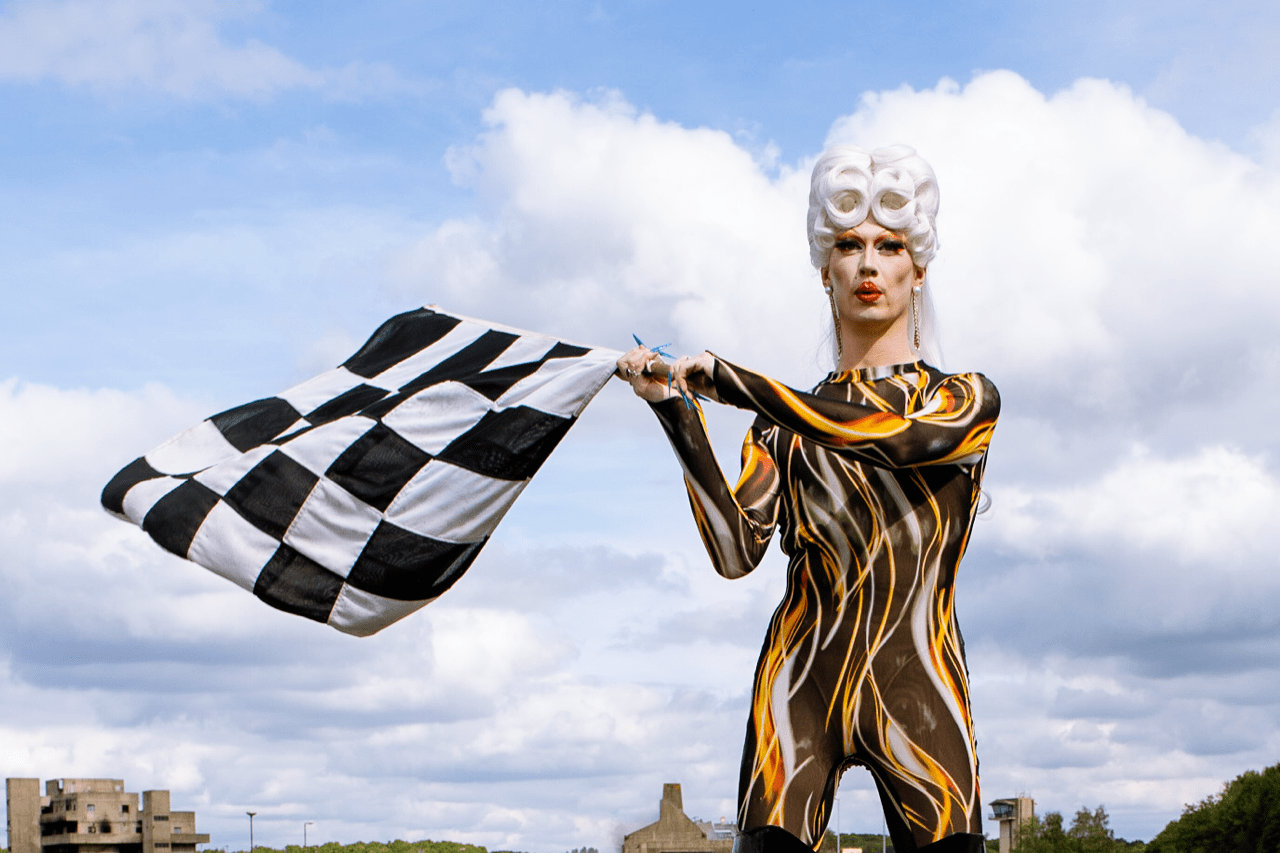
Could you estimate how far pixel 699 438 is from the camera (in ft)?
16.6

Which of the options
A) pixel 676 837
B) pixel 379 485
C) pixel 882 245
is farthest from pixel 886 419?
pixel 676 837

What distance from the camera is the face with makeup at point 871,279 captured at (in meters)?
5.14

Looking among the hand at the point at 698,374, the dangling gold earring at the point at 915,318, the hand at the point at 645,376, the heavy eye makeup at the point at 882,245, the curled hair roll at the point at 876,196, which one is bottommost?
the hand at the point at 698,374

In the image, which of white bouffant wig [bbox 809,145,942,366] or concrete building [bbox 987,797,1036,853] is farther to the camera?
concrete building [bbox 987,797,1036,853]

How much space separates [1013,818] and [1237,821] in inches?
736

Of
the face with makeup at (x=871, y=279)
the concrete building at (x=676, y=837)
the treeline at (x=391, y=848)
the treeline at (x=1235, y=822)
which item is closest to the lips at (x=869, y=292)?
the face with makeup at (x=871, y=279)

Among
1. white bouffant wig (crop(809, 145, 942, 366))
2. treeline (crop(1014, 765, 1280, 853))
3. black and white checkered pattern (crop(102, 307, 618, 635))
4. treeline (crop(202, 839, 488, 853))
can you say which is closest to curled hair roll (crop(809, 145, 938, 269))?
white bouffant wig (crop(809, 145, 942, 366))

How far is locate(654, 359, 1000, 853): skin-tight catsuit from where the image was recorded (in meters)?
4.68

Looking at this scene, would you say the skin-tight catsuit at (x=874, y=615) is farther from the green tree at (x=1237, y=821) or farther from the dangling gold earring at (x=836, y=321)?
the green tree at (x=1237, y=821)

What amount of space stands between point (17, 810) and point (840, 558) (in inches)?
1712

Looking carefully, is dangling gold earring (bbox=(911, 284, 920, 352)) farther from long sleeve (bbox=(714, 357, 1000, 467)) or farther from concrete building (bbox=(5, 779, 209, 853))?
concrete building (bbox=(5, 779, 209, 853))

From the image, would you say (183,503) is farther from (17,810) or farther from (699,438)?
(17,810)

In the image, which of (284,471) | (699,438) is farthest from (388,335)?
(699,438)

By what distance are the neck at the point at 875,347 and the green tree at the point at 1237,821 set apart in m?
28.6
